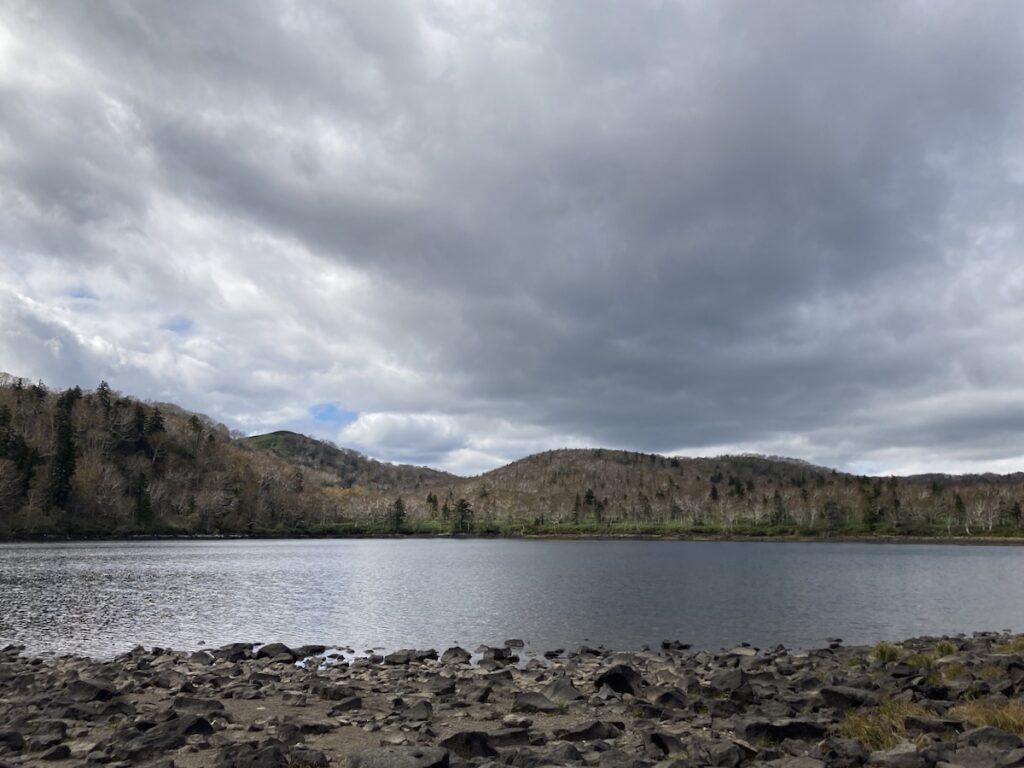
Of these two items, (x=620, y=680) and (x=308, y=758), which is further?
(x=620, y=680)

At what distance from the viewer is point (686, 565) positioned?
110 metres

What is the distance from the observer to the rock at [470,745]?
56.6 ft

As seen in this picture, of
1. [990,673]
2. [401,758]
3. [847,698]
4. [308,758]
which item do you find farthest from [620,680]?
[308,758]

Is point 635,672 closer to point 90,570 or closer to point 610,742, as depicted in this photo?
point 610,742

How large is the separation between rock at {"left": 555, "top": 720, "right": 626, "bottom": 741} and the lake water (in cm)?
2169

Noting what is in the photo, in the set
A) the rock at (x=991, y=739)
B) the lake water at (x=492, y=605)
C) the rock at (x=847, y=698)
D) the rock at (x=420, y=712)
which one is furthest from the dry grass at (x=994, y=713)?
the lake water at (x=492, y=605)

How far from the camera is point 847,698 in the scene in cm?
2117

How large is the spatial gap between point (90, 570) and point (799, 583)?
8997 centimetres

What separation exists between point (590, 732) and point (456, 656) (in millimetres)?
17565

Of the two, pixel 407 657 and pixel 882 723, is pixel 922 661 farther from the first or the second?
pixel 407 657

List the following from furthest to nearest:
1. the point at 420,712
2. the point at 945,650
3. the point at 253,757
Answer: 1. the point at 945,650
2. the point at 420,712
3. the point at 253,757

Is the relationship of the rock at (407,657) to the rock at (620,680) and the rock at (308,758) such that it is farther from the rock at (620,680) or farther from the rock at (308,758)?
the rock at (308,758)

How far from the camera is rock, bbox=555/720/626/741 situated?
62.1 ft

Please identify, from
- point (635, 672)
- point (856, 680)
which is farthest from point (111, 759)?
point (856, 680)
